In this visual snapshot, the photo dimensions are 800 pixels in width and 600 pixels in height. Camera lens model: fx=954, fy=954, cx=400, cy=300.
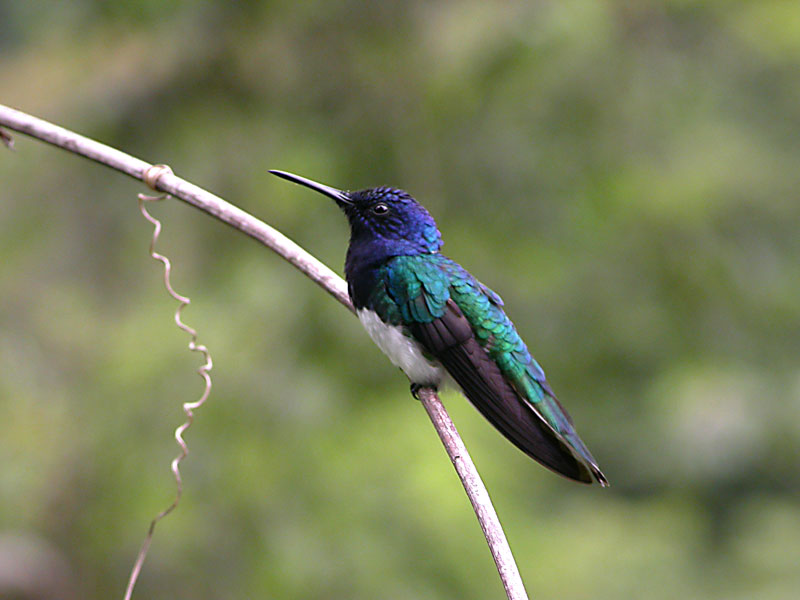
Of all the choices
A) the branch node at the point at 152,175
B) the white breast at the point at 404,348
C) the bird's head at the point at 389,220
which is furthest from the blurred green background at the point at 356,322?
the branch node at the point at 152,175

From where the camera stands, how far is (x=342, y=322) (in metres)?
4.57

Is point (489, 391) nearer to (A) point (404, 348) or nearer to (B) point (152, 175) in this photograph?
(A) point (404, 348)

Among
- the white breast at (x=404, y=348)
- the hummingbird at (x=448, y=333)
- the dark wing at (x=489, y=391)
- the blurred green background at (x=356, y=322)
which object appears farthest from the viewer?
the blurred green background at (x=356, y=322)

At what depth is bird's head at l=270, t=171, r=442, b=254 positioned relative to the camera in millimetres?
3326

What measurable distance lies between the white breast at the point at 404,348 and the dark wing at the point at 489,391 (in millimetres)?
57

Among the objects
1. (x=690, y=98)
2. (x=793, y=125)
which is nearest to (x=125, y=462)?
(x=690, y=98)

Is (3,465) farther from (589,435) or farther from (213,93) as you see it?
(589,435)

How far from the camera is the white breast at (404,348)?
123 inches

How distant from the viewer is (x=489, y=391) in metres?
2.94

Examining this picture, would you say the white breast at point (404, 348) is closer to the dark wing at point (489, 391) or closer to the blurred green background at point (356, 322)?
the dark wing at point (489, 391)

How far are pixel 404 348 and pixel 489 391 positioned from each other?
0.35 meters

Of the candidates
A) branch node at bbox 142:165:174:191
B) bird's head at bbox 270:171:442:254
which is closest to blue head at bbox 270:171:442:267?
bird's head at bbox 270:171:442:254

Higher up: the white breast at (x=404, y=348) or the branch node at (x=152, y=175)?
the branch node at (x=152, y=175)

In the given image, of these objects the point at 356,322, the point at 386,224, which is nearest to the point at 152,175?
the point at 386,224
